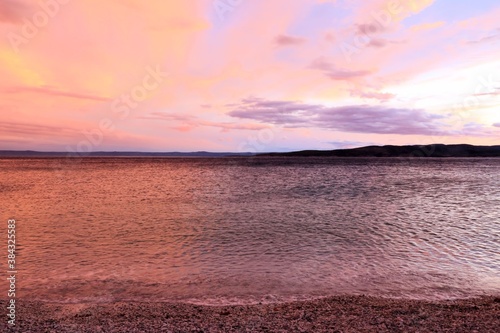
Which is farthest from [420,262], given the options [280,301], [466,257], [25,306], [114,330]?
[25,306]

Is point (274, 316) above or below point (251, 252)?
above

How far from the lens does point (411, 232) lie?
832 inches

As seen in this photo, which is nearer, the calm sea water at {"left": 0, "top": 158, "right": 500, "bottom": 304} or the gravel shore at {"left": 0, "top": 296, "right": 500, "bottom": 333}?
the gravel shore at {"left": 0, "top": 296, "right": 500, "bottom": 333}

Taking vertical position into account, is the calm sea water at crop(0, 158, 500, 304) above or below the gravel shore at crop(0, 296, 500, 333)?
below

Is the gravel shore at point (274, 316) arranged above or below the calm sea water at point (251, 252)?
above

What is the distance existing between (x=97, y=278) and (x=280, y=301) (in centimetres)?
699

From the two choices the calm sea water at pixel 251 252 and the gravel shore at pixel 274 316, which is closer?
the gravel shore at pixel 274 316

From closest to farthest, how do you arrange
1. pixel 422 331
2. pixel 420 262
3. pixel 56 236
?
1. pixel 422 331
2. pixel 420 262
3. pixel 56 236

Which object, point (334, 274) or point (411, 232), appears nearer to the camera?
point (334, 274)

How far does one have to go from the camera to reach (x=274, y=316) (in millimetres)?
8750

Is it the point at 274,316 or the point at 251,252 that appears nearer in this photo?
the point at 274,316

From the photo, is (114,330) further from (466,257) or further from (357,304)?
(466,257)

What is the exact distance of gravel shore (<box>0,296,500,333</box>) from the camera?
7902mm

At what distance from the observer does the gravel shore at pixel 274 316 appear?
25.9 ft
